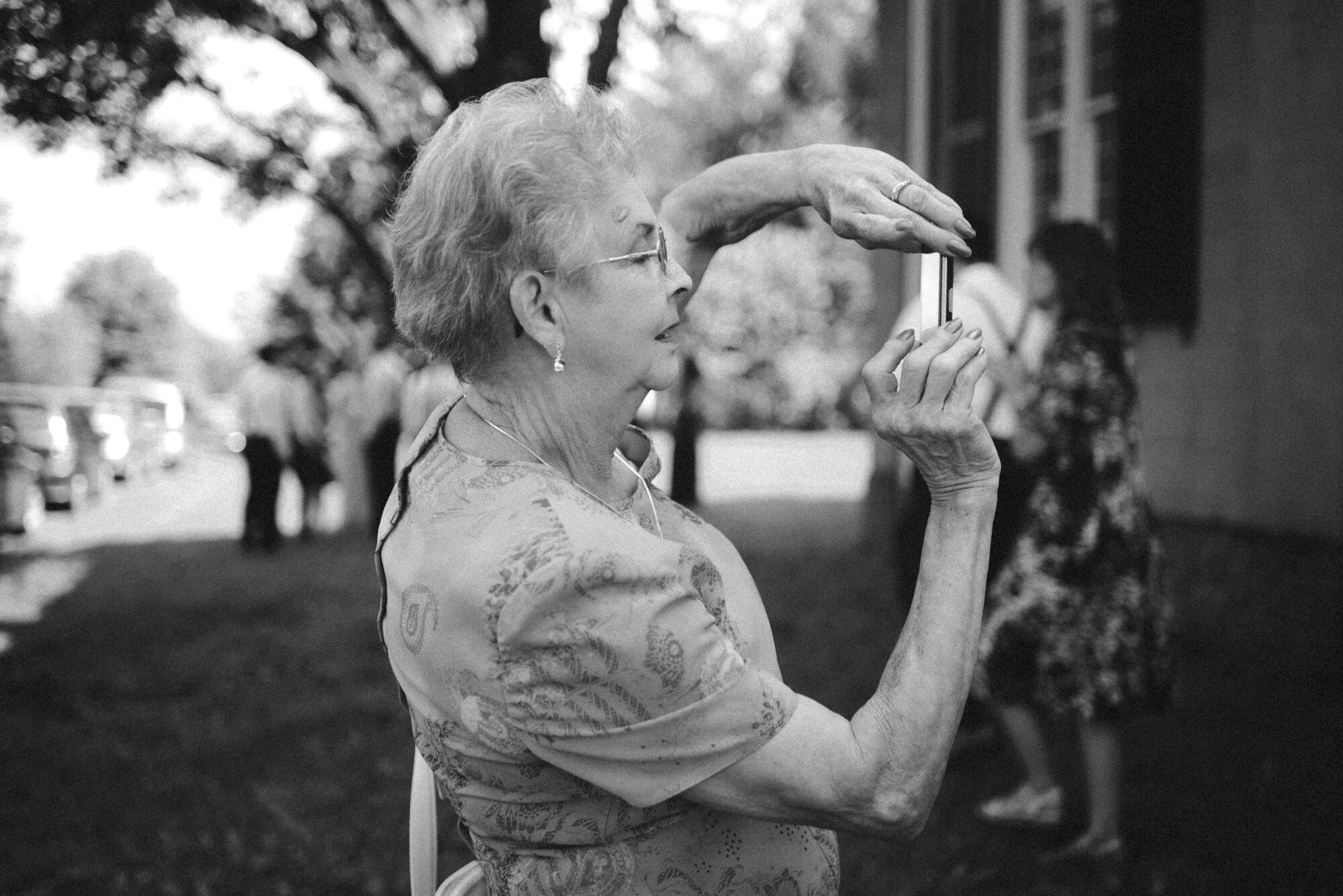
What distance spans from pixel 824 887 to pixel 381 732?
14.0ft

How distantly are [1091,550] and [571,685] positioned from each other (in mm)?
2869

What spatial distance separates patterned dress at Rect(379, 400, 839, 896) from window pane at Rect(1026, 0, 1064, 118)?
7.12 metres

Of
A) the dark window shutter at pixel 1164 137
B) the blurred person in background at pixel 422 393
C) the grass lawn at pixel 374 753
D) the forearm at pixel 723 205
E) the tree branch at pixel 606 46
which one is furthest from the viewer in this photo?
the blurred person in background at pixel 422 393

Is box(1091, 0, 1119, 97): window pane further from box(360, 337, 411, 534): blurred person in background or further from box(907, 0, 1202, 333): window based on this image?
box(360, 337, 411, 534): blurred person in background

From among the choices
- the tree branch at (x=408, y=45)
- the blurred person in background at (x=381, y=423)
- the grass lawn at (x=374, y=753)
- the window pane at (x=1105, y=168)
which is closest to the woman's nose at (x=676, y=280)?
the grass lawn at (x=374, y=753)

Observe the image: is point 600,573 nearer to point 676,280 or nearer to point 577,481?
point 577,481

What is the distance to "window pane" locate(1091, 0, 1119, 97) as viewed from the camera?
23.9ft

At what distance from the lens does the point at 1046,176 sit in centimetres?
805

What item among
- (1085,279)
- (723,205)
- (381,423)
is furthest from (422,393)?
(723,205)

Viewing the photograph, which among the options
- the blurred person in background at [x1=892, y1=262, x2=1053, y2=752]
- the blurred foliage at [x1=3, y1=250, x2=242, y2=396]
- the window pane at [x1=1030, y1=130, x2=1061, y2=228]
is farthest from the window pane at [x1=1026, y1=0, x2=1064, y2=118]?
the blurred foliage at [x1=3, y1=250, x2=242, y2=396]

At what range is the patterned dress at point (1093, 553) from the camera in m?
3.77

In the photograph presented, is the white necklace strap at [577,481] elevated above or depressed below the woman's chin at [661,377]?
below

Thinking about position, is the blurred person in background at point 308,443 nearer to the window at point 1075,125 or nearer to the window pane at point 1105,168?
the window at point 1075,125

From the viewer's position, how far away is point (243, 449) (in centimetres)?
1140
